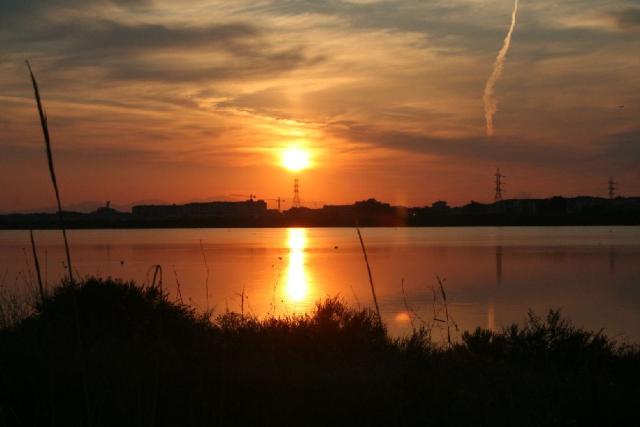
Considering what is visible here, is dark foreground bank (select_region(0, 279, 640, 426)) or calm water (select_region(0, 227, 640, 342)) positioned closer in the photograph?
dark foreground bank (select_region(0, 279, 640, 426))

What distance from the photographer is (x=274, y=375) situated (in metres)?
8.27

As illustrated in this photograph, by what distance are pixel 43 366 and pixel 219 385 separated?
2.04 metres

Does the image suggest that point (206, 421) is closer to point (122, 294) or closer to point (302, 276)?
point (122, 294)

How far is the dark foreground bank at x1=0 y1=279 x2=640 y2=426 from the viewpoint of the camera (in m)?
6.74

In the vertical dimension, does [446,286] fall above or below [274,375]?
below

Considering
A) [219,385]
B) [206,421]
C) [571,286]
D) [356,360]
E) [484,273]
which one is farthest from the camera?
[484,273]

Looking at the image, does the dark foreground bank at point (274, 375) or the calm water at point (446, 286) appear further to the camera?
the calm water at point (446, 286)

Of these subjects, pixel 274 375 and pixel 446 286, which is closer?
pixel 274 375

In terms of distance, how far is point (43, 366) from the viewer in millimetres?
7879

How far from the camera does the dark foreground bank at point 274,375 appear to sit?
674 centimetres

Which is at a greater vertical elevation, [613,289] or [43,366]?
[43,366]

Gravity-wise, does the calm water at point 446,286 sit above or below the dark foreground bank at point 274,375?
below

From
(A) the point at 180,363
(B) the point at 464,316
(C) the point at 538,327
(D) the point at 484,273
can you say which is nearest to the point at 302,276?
(D) the point at 484,273

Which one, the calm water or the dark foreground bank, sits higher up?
the dark foreground bank
